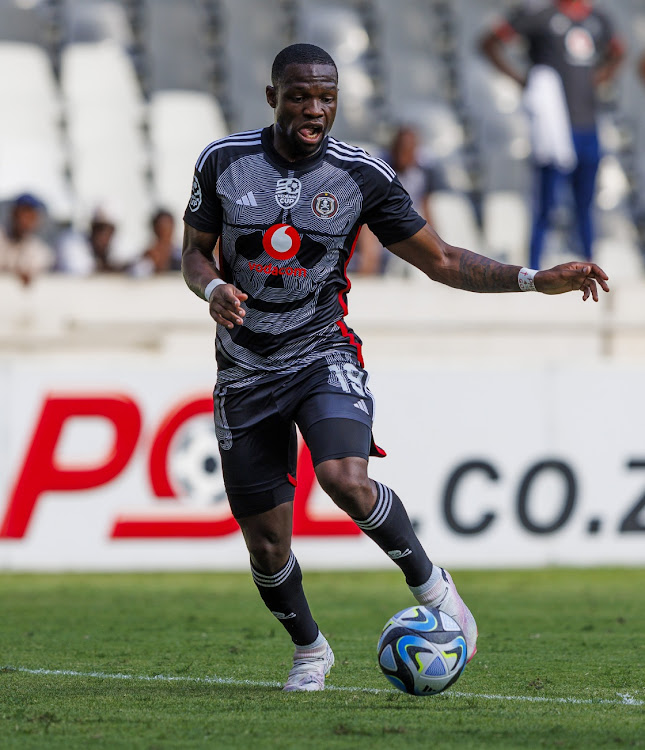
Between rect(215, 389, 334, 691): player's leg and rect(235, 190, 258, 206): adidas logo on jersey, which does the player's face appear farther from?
rect(215, 389, 334, 691): player's leg

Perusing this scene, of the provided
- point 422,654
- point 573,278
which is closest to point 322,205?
point 573,278

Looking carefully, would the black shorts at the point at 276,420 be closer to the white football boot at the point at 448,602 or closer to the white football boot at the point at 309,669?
the white football boot at the point at 448,602

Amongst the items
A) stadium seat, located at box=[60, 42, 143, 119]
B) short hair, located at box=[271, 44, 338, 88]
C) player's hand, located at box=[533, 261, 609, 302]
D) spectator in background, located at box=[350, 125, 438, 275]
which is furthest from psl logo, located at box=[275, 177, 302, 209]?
stadium seat, located at box=[60, 42, 143, 119]

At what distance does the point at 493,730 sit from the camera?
4715 millimetres

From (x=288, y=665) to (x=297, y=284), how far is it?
73.3 inches

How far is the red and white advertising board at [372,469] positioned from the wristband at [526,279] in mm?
5371

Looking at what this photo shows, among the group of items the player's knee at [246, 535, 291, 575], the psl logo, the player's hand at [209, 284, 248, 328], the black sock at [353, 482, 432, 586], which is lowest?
the player's knee at [246, 535, 291, 575]

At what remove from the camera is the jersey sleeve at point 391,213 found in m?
5.55

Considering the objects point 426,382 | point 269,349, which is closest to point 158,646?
point 269,349

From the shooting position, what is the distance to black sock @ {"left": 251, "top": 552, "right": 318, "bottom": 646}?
5.69 meters

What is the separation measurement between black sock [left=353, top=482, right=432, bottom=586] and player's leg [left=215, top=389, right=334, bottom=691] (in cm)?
39

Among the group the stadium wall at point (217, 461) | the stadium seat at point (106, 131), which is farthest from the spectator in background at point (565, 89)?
the stadium seat at point (106, 131)

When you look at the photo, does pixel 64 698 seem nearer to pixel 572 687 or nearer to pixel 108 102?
pixel 572 687

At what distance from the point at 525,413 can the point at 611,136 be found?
8646 millimetres
